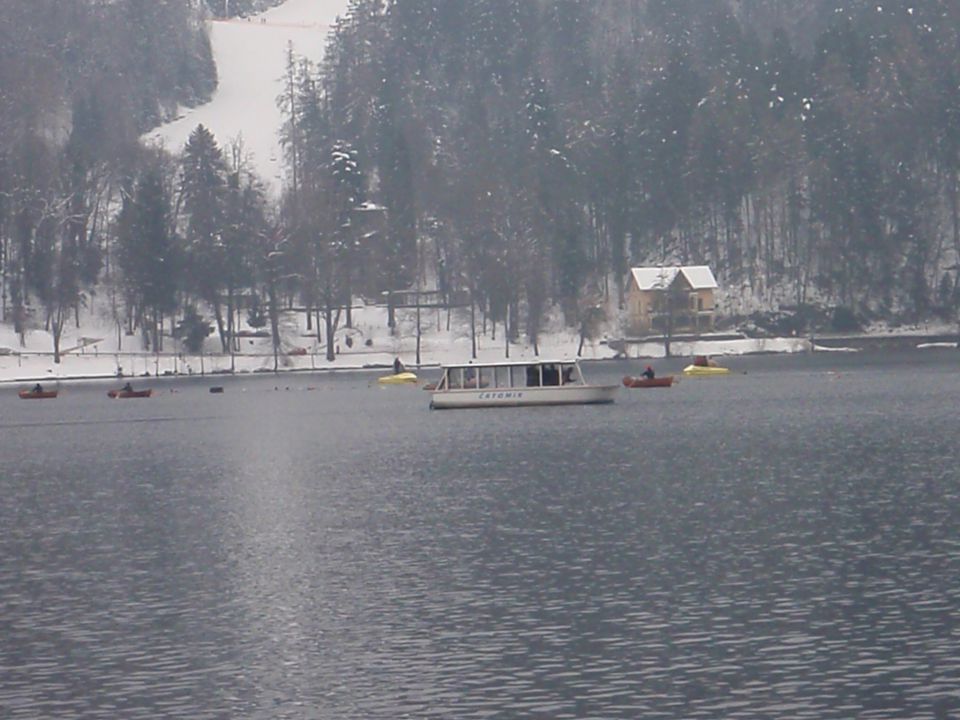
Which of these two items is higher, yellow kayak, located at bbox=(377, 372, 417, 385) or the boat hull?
yellow kayak, located at bbox=(377, 372, 417, 385)

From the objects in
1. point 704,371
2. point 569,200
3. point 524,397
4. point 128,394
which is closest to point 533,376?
point 524,397

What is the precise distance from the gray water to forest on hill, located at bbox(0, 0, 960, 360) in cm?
6921

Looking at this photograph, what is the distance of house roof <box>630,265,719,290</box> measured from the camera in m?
141

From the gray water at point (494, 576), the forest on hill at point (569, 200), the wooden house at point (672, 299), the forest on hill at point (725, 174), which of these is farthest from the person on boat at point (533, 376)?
the wooden house at point (672, 299)

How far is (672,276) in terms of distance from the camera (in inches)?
5571

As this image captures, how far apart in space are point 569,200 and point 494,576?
11543cm

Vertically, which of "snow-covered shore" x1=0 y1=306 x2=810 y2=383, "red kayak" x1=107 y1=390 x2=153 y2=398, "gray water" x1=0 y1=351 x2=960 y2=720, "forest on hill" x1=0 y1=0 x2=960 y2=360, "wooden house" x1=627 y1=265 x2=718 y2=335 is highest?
"forest on hill" x1=0 y1=0 x2=960 y2=360

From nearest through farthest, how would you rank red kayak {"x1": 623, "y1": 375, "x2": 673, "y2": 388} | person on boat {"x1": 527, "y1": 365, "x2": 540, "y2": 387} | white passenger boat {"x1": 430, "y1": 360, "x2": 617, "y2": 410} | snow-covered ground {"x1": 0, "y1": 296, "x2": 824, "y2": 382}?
white passenger boat {"x1": 430, "y1": 360, "x2": 617, "y2": 410} < person on boat {"x1": 527, "y1": 365, "x2": 540, "y2": 387} < red kayak {"x1": 623, "y1": 375, "x2": 673, "y2": 388} < snow-covered ground {"x1": 0, "y1": 296, "x2": 824, "y2": 382}

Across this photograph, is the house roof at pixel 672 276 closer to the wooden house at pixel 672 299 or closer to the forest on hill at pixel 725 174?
the wooden house at pixel 672 299

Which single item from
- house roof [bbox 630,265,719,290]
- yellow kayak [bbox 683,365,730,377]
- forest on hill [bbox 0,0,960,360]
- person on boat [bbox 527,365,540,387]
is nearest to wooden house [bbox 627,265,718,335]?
house roof [bbox 630,265,719,290]

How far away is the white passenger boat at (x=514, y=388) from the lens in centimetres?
9038

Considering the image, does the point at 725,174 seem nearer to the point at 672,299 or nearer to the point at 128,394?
the point at 672,299

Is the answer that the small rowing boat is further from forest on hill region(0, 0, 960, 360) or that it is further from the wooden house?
the wooden house

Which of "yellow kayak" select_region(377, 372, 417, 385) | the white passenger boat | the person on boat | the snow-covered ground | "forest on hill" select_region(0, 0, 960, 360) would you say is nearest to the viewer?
the white passenger boat
